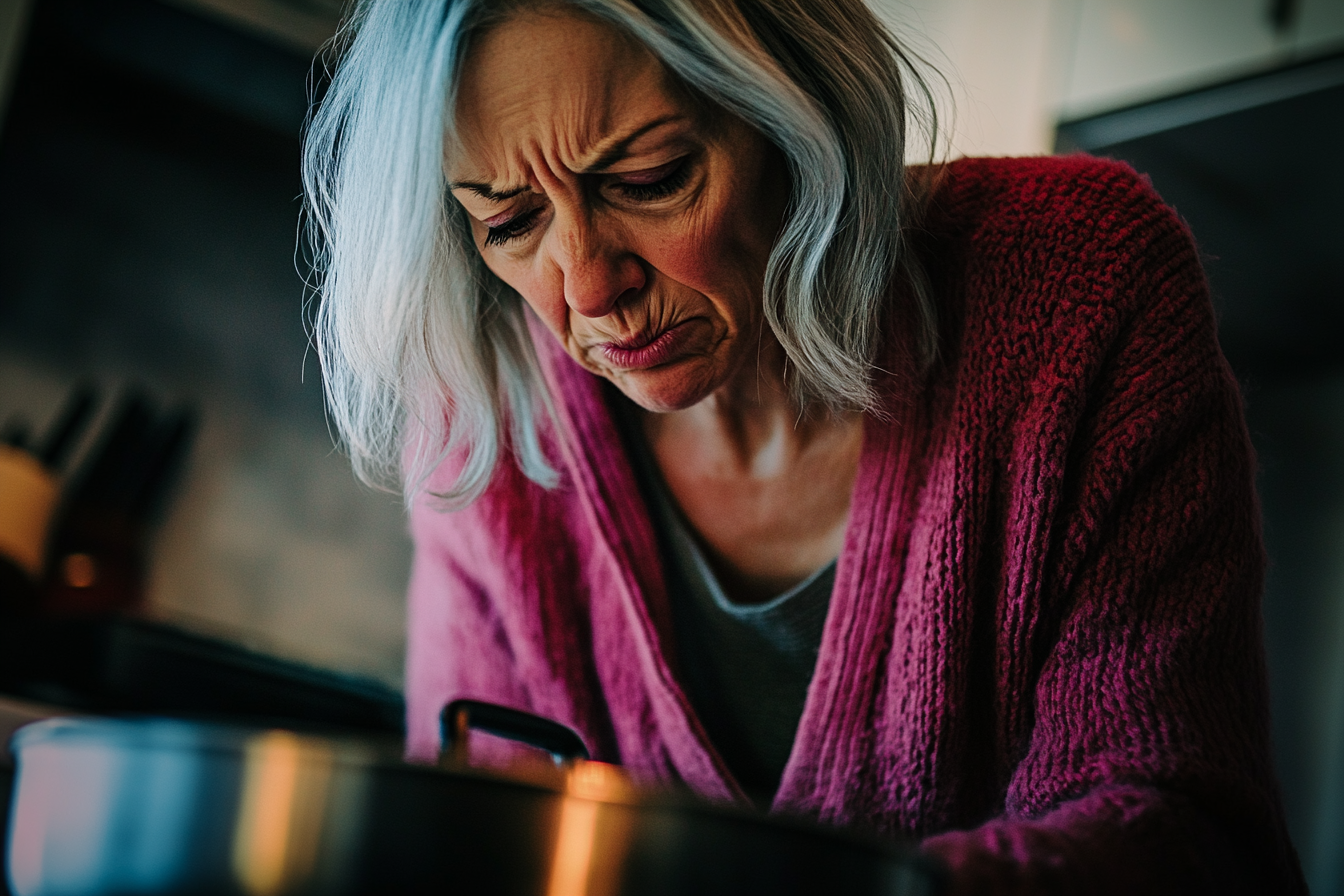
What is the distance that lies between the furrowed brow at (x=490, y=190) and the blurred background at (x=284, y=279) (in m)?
0.83

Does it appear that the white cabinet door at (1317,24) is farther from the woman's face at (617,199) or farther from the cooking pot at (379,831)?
the cooking pot at (379,831)

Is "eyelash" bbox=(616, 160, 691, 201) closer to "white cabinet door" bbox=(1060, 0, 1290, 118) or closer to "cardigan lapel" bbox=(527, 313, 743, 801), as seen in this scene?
"cardigan lapel" bbox=(527, 313, 743, 801)

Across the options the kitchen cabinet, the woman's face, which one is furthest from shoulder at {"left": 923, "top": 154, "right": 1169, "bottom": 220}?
the kitchen cabinet

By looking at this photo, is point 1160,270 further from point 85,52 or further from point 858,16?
point 85,52

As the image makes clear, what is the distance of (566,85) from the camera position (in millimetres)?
591

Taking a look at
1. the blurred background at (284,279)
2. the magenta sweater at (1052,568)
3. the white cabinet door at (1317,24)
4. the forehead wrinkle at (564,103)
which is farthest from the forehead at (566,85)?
the white cabinet door at (1317,24)

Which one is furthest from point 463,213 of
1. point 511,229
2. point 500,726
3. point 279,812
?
point 279,812

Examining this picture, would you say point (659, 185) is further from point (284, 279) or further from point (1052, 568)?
point (284, 279)

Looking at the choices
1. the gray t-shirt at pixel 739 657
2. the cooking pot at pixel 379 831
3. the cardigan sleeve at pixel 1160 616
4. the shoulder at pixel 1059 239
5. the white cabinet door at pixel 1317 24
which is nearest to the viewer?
the cooking pot at pixel 379 831

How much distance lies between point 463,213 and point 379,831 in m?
0.47

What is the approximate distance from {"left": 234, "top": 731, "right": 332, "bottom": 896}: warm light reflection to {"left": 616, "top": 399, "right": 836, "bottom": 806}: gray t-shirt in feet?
1.45

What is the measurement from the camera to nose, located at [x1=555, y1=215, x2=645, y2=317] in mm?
619

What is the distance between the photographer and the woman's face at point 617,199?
1.95 ft

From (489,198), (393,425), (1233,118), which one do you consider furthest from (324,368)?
(1233,118)
